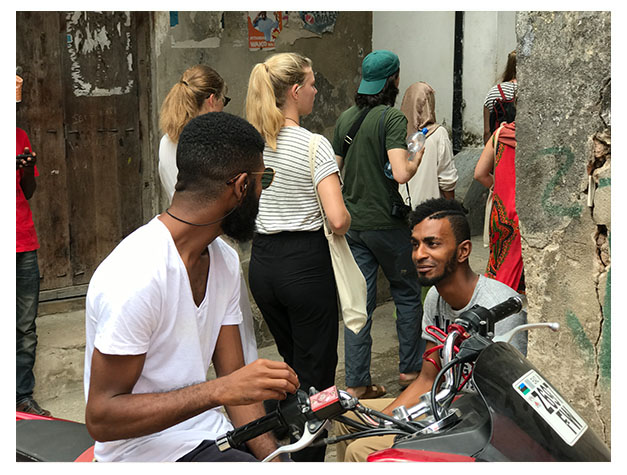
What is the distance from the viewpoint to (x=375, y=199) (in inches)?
178

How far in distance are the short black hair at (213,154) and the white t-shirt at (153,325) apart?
162 millimetres

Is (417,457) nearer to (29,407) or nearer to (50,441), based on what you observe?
(50,441)

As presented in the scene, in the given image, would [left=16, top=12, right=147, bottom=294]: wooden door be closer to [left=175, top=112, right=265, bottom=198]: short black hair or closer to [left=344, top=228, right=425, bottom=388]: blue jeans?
[left=344, top=228, right=425, bottom=388]: blue jeans

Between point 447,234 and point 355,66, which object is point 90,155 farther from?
point 447,234

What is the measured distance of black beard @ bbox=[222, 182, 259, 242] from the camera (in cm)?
232

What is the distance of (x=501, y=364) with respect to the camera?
5.96 feet

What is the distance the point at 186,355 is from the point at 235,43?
380 centimetres

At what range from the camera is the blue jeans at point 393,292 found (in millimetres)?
4539

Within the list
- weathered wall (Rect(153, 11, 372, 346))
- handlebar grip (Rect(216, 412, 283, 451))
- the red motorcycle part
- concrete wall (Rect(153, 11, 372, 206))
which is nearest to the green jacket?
weathered wall (Rect(153, 11, 372, 346))

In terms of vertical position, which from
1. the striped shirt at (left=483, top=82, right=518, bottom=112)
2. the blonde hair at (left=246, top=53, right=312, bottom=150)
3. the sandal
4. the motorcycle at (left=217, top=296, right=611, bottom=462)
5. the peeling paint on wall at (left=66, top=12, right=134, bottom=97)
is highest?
the peeling paint on wall at (left=66, top=12, right=134, bottom=97)

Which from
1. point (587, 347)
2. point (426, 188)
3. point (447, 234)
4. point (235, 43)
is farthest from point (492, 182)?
point (235, 43)

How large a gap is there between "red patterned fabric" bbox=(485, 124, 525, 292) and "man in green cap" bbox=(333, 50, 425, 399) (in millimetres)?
502

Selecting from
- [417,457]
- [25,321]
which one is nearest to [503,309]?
[417,457]

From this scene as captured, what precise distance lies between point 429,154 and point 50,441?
3175 millimetres
